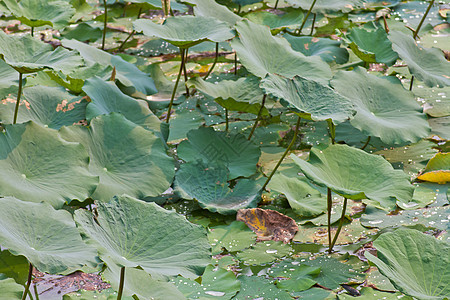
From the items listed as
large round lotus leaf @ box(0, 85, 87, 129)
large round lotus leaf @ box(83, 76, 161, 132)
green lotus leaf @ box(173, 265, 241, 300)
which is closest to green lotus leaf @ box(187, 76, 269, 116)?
large round lotus leaf @ box(83, 76, 161, 132)

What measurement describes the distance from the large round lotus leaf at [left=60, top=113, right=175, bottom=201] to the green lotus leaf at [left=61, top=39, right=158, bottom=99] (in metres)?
0.58

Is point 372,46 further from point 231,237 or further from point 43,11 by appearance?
point 43,11

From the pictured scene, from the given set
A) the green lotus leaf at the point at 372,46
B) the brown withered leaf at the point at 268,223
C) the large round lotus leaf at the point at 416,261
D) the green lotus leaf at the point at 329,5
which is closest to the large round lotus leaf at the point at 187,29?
the green lotus leaf at the point at 372,46

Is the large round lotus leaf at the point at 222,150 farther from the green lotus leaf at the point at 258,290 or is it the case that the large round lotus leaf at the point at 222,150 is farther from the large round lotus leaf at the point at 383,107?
the green lotus leaf at the point at 258,290

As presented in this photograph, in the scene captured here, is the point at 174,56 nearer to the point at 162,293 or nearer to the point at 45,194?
the point at 45,194

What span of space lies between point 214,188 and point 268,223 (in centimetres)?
30

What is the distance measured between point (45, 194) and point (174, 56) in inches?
78.6

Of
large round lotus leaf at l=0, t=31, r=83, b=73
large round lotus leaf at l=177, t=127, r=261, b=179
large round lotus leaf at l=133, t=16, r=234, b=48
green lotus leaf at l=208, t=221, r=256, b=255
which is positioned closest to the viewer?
green lotus leaf at l=208, t=221, r=256, b=255

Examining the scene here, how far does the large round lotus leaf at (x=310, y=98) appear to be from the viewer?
219 centimetres

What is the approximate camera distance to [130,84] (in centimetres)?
303

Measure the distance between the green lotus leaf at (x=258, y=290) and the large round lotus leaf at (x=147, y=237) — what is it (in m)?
0.32

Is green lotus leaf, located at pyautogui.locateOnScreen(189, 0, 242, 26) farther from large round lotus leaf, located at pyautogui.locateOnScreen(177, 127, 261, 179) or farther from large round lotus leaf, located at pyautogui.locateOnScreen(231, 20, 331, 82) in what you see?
large round lotus leaf, located at pyautogui.locateOnScreen(177, 127, 261, 179)

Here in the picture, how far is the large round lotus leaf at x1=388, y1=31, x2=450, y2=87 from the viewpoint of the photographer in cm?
284

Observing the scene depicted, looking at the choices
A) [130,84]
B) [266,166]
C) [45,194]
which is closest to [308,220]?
[266,166]
